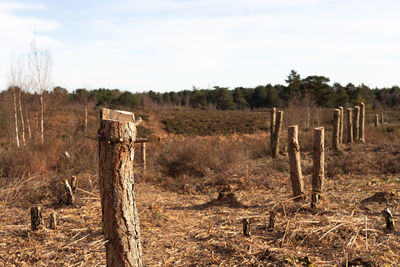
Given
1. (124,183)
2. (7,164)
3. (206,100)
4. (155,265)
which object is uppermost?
(206,100)

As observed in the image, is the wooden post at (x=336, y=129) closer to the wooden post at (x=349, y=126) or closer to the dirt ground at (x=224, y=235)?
the wooden post at (x=349, y=126)

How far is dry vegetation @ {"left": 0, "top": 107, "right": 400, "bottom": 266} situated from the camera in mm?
3832

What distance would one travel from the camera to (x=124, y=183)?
106 inches

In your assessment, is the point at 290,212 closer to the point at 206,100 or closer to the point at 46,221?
the point at 46,221

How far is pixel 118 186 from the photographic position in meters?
2.67

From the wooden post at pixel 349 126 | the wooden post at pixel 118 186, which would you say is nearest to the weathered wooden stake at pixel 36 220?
the wooden post at pixel 118 186

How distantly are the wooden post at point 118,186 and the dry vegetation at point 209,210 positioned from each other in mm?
724

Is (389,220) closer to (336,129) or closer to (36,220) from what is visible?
(36,220)

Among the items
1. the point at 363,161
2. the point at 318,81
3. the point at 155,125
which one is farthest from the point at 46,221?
the point at 318,81

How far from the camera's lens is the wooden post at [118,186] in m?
2.61

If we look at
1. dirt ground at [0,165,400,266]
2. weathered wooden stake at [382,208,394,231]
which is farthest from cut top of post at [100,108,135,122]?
weathered wooden stake at [382,208,394,231]

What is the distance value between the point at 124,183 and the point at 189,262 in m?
1.56

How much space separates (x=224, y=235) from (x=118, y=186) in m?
2.19

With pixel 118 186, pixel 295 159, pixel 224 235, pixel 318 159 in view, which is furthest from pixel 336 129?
pixel 118 186
